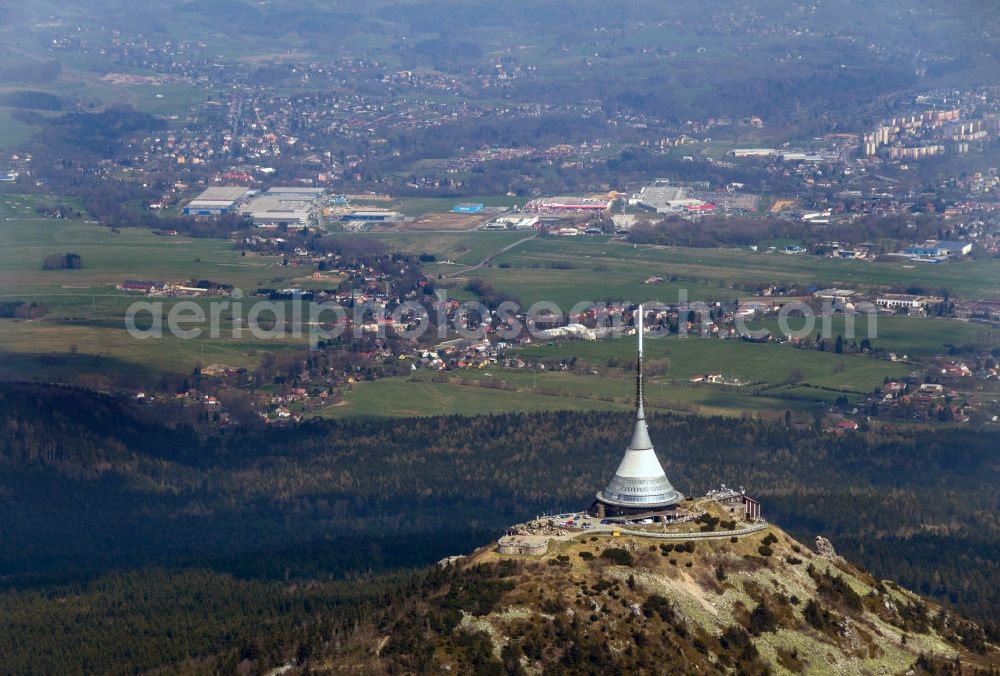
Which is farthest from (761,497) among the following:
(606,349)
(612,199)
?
(612,199)

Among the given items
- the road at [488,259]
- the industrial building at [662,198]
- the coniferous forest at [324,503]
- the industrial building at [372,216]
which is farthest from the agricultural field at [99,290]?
the industrial building at [662,198]

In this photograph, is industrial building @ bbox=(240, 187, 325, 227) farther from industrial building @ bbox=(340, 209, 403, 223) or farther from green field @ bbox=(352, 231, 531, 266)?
green field @ bbox=(352, 231, 531, 266)

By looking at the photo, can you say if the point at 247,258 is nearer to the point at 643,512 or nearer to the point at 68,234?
the point at 68,234

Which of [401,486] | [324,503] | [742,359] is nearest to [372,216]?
[742,359]

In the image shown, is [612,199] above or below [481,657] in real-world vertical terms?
above

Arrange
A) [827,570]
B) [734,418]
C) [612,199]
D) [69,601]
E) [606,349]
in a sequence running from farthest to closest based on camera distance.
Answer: [612,199] → [606,349] → [734,418] → [69,601] → [827,570]

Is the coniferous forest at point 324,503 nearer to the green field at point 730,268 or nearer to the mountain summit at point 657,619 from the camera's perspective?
the mountain summit at point 657,619

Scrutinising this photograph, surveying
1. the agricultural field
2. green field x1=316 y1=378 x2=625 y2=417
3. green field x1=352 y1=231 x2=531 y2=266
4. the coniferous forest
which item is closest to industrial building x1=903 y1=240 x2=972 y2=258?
green field x1=352 y1=231 x2=531 y2=266

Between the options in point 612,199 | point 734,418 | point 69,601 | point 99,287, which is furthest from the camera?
A: point 612,199
